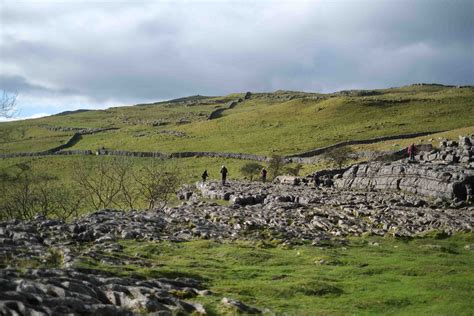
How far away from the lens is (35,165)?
95.8 meters

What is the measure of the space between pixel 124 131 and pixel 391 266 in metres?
128

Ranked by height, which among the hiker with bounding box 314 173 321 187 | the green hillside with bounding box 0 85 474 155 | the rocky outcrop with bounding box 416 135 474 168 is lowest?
the hiker with bounding box 314 173 321 187

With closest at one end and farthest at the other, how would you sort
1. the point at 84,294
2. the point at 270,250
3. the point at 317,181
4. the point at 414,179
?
the point at 84,294 < the point at 270,250 < the point at 414,179 < the point at 317,181

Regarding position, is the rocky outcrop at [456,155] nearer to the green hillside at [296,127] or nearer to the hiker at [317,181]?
the hiker at [317,181]

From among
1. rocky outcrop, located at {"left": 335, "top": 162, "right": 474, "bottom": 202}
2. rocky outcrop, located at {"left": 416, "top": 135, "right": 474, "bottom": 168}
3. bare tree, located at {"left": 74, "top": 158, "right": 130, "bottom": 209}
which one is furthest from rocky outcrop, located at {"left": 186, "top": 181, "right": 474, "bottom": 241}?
bare tree, located at {"left": 74, "top": 158, "right": 130, "bottom": 209}

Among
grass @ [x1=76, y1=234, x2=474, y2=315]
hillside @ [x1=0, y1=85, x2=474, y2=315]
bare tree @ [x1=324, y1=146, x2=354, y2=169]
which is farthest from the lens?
bare tree @ [x1=324, y1=146, x2=354, y2=169]

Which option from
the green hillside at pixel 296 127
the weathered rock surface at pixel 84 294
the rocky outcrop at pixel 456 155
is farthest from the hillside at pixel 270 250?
the green hillside at pixel 296 127

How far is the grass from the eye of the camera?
48.1 feet

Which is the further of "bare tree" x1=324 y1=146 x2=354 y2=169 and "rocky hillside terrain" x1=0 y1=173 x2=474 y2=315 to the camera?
"bare tree" x1=324 y1=146 x2=354 y2=169

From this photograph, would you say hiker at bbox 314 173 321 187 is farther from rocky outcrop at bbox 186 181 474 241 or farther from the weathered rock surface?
the weathered rock surface

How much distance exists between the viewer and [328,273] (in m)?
18.6

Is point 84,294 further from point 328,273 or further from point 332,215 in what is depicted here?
point 332,215

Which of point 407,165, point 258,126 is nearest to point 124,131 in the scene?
point 258,126

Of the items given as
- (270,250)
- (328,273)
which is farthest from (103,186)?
(328,273)
